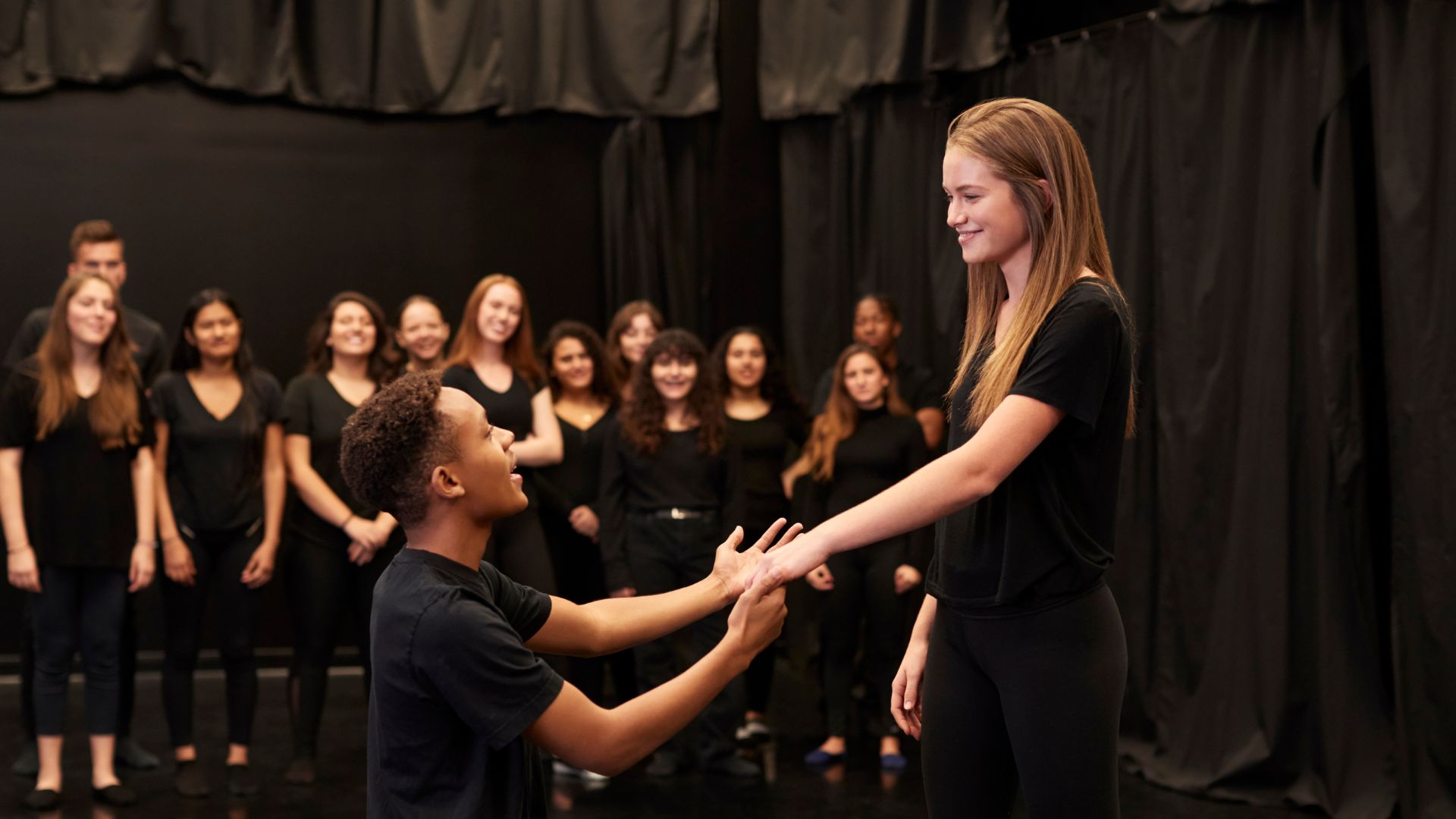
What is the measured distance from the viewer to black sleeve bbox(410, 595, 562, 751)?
1.60 m

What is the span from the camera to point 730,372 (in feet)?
15.4

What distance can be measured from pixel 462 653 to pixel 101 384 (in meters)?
2.85

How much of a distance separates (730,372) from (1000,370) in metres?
3.01

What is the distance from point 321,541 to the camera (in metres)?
4.20

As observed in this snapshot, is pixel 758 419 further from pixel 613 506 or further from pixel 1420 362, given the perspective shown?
pixel 1420 362

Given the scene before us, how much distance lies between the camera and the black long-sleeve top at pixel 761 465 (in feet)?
15.3

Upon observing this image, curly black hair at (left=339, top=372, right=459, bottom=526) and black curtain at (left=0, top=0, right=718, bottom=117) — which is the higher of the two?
black curtain at (left=0, top=0, right=718, bottom=117)

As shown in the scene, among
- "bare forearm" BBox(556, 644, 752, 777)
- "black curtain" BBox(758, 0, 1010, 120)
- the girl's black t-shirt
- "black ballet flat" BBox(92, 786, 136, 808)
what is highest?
"black curtain" BBox(758, 0, 1010, 120)

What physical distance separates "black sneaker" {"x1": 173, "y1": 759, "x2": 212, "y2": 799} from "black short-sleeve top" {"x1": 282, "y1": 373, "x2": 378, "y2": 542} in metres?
0.78

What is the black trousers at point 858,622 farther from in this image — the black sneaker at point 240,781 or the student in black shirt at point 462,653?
the student in black shirt at point 462,653

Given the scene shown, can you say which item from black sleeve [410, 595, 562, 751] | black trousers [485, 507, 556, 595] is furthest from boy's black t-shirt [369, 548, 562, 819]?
black trousers [485, 507, 556, 595]

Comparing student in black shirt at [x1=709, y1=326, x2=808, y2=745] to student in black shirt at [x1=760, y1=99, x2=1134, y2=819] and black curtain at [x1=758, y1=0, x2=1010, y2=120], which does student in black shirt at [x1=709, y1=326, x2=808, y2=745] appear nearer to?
black curtain at [x1=758, y1=0, x2=1010, y2=120]

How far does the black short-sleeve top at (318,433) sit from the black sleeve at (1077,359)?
3.02m

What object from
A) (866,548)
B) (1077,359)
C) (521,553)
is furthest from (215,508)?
(1077,359)
